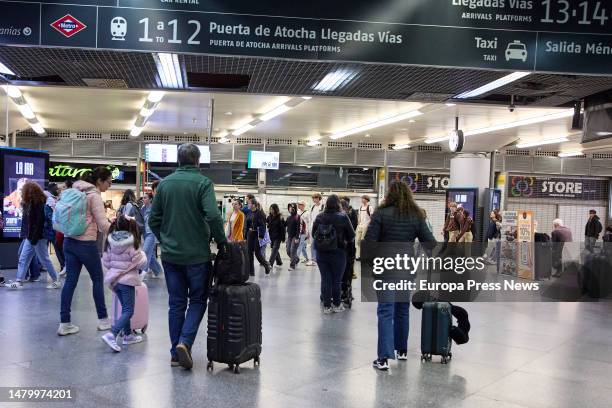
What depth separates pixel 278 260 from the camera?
42.1ft

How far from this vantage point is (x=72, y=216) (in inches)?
200

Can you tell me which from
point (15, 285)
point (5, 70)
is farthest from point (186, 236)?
point (15, 285)

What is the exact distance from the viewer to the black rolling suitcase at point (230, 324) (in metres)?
4.25

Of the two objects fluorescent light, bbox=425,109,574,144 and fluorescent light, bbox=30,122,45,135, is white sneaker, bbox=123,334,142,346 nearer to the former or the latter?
fluorescent light, bbox=425,109,574,144

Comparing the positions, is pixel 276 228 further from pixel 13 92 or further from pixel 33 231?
pixel 13 92

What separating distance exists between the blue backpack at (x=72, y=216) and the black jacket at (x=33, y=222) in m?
3.08

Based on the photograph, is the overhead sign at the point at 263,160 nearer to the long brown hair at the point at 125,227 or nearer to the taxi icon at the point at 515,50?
the long brown hair at the point at 125,227

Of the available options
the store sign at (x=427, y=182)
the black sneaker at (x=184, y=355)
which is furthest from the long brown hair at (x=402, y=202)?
the store sign at (x=427, y=182)

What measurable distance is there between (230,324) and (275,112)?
10.4 metres

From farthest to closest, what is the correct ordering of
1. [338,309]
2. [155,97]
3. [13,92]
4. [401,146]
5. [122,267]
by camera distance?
1. [401,146]
2. [155,97]
3. [13,92]
4. [338,309]
5. [122,267]

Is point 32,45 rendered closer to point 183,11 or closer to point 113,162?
point 183,11

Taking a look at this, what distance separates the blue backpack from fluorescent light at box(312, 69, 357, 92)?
2.38 metres

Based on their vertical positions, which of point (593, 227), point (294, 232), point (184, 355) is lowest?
point (184, 355)

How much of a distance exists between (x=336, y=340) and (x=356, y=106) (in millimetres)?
8721
